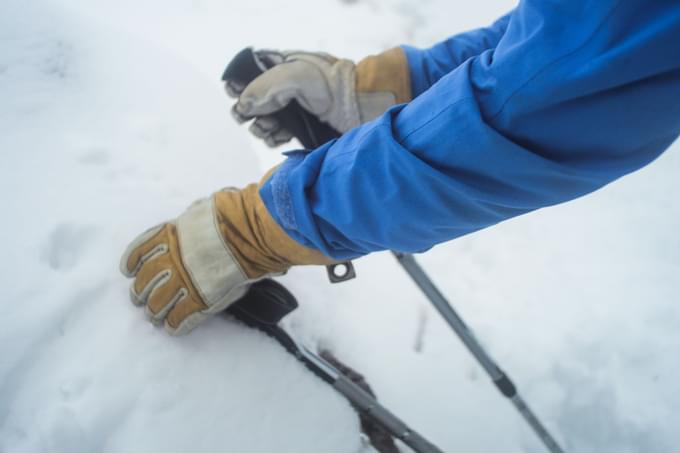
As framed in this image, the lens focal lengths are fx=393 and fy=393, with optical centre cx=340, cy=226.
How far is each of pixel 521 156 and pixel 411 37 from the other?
8.10 ft

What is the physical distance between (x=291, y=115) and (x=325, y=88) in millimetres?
119

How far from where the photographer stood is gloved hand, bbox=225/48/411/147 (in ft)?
3.14

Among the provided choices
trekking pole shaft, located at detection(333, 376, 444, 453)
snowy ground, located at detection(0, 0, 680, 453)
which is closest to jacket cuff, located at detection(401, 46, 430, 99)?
snowy ground, located at detection(0, 0, 680, 453)

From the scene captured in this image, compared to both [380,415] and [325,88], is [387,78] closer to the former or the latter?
[325,88]

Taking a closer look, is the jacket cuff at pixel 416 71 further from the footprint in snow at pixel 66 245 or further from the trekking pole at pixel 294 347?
the footprint in snow at pixel 66 245

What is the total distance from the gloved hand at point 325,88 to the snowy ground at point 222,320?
11.5 inches

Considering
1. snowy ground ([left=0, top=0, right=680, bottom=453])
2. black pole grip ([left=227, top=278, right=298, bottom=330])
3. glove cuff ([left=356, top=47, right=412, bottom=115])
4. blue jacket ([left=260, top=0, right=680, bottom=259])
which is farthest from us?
glove cuff ([left=356, top=47, right=412, bottom=115])

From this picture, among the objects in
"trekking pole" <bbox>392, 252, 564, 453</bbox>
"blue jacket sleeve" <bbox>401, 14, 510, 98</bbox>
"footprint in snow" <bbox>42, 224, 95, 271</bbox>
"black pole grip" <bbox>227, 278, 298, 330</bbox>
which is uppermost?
"footprint in snow" <bbox>42, 224, 95, 271</bbox>

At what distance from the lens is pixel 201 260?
783 mm

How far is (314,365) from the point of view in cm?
95

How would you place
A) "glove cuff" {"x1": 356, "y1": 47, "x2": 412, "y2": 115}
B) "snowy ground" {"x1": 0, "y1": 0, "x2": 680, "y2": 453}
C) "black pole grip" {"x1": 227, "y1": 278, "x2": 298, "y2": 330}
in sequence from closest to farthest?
"snowy ground" {"x1": 0, "y1": 0, "x2": 680, "y2": 453}
"black pole grip" {"x1": 227, "y1": 278, "x2": 298, "y2": 330}
"glove cuff" {"x1": 356, "y1": 47, "x2": 412, "y2": 115}

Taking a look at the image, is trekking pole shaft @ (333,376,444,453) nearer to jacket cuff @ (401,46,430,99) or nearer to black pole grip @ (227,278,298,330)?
black pole grip @ (227,278,298,330)

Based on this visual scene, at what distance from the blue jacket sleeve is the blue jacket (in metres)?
0.48

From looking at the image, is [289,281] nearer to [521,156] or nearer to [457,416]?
[457,416]
